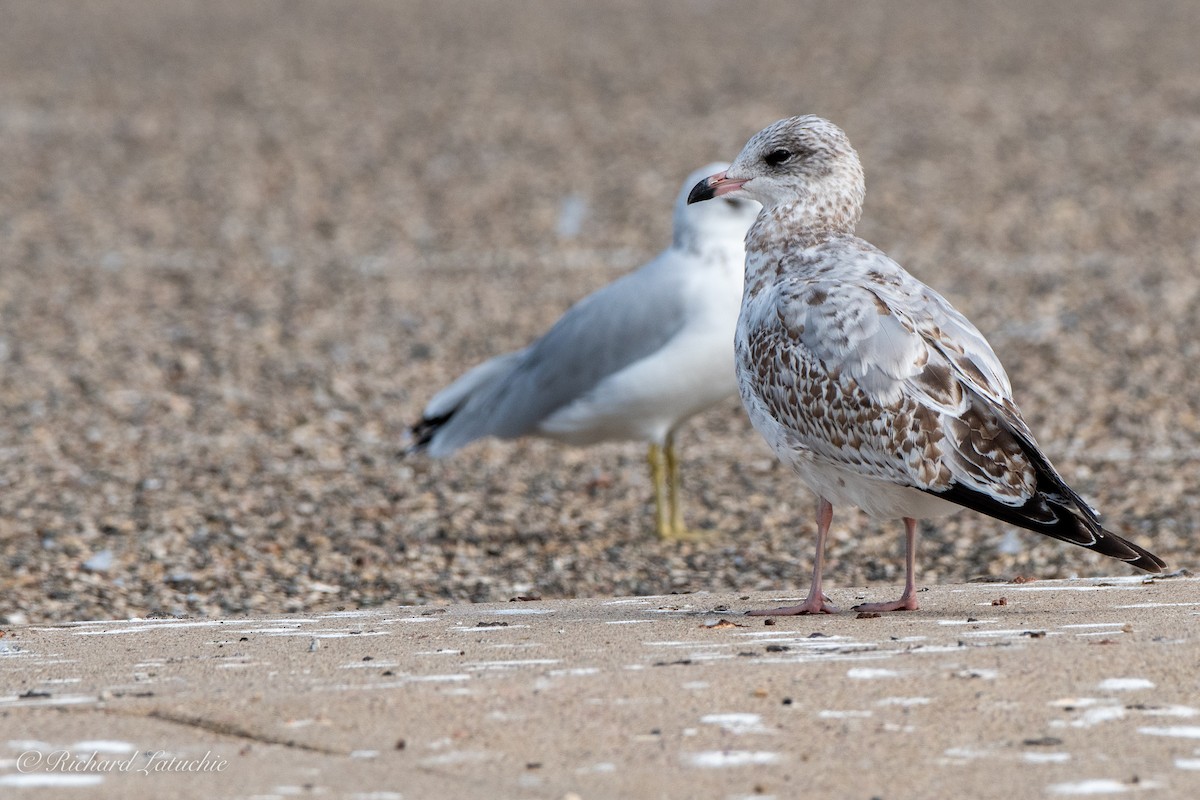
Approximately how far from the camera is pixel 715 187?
5.01 meters

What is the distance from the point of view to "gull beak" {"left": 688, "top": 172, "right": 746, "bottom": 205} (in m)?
4.98

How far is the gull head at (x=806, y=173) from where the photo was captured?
4.83 metres

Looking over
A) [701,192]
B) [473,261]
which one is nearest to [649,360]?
[701,192]

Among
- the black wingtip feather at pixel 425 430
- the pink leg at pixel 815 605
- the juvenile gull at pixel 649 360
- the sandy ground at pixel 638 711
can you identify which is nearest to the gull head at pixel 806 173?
the pink leg at pixel 815 605

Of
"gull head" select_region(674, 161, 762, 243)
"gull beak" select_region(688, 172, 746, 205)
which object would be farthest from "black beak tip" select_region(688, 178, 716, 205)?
"gull head" select_region(674, 161, 762, 243)

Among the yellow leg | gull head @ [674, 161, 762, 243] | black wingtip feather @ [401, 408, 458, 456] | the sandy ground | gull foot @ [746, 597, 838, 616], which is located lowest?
the sandy ground

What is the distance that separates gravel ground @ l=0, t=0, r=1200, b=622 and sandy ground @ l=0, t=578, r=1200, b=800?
6.65 ft

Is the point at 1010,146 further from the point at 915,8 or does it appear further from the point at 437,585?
the point at 437,585

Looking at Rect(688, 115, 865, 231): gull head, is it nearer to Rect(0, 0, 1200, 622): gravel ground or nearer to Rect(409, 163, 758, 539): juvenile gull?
Rect(409, 163, 758, 539): juvenile gull

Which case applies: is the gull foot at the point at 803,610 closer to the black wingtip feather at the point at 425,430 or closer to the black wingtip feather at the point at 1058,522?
the black wingtip feather at the point at 1058,522

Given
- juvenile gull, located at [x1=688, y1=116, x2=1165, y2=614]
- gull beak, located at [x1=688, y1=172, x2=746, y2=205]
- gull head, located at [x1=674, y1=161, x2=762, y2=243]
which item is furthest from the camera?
gull head, located at [x1=674, y1=161, x2=762, y2=243]

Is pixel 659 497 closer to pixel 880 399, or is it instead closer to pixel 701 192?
pixel 701 192

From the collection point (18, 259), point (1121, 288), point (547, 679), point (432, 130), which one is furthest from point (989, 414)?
point (432, 130)

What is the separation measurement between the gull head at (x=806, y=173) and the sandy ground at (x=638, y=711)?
3.99 feet
